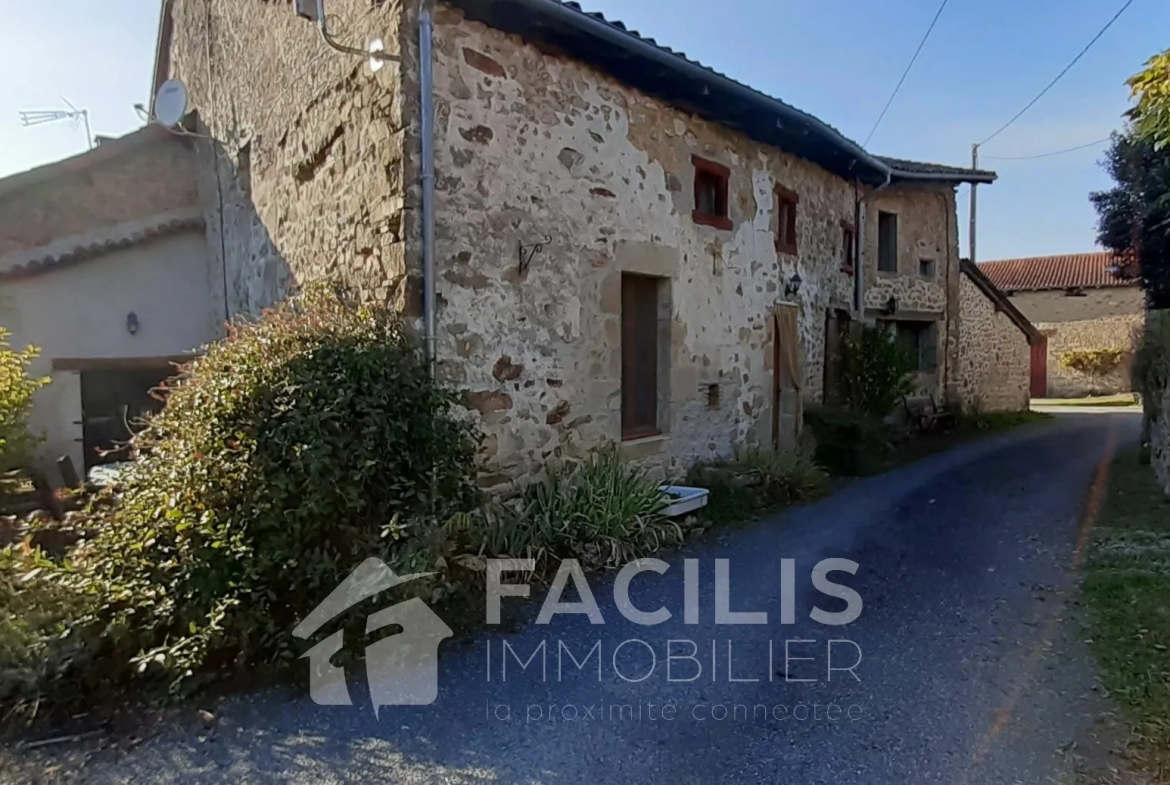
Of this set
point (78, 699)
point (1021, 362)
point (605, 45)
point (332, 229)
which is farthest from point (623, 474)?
point (1021, 362)

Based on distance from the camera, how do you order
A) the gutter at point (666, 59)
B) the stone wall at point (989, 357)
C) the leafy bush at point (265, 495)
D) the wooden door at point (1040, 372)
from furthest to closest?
the wooden door at point (1040, 372), the stone wall at point (989, 357), the gutter at point (666, 59), the leafy bush at point (265, 495)

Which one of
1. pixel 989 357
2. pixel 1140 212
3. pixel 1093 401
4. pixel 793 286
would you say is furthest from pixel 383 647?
pixel 1093 401

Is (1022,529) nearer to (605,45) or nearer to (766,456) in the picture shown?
(766,456)

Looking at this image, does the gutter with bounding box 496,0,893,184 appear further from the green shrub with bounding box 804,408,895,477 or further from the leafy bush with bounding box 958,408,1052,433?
the leafy bush with bounding box 958,408,1052,433

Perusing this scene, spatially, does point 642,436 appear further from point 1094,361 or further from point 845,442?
point 1094,361

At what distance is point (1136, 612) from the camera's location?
4.40 m

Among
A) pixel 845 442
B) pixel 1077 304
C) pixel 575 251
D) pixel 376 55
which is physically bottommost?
pixel 845 442

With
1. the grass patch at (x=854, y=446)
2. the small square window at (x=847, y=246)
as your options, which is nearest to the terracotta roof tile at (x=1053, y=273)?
the small square window at (x=847, y=246)

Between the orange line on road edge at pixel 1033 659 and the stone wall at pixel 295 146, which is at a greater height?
the stone wall at pixel 295 146

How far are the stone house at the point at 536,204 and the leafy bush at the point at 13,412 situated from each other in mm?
2468

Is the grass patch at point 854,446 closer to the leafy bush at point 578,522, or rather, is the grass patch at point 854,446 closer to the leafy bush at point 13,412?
the leafy bush at point 578,522

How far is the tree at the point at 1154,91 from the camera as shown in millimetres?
4039

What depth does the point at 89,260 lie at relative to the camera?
344 inches

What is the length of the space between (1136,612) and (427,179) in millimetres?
5512
